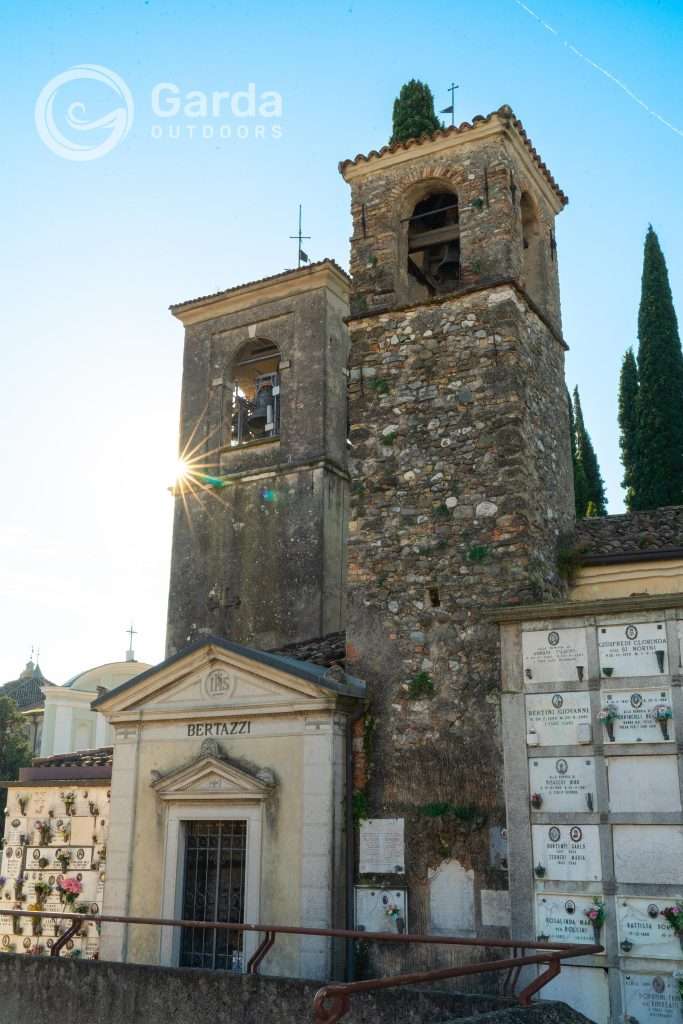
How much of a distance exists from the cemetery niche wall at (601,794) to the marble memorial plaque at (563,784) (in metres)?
0.01

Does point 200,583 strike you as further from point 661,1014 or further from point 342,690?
point 661,1014

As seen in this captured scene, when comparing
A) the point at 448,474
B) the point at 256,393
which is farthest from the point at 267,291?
the point at 448,474

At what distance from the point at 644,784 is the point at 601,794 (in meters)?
0.40

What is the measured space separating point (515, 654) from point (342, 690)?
77.1 inches

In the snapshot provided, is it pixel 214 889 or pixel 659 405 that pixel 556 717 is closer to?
pixel 214 889

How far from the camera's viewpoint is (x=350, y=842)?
Answer: 10.3 m

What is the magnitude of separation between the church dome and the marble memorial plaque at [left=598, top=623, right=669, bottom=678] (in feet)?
90.0

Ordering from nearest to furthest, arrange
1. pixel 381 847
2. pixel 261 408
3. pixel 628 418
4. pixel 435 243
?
pixel 381 847, pixel 435 243, pixel 261 408, pixel 628 418

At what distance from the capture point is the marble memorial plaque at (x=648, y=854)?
8.38 meters

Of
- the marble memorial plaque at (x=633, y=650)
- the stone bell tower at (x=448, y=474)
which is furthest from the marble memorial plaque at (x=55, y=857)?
the marble memorial plaque at (x=633, y=650)

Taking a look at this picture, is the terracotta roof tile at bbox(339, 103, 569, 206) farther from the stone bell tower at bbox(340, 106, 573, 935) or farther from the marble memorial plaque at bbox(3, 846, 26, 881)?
the marble memorial plaque at bbox(3, 846, 26, 881)

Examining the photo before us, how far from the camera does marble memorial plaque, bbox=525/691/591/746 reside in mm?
9133

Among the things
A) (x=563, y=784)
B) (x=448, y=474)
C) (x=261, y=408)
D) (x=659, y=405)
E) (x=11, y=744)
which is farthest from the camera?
(x=11, y=744)

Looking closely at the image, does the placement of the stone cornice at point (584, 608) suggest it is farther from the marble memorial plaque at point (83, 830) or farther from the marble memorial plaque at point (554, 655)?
the marble memorial plaque at point (83, 830)
